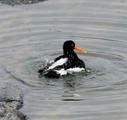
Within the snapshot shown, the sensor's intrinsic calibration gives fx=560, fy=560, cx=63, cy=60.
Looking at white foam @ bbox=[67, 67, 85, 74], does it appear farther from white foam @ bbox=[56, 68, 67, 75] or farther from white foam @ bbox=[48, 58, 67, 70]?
white foam @ bbox=[48, 58, 67, 70]

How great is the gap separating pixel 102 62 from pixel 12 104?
423cm

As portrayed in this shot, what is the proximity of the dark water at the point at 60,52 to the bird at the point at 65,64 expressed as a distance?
21 centimetres

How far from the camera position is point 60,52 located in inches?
629

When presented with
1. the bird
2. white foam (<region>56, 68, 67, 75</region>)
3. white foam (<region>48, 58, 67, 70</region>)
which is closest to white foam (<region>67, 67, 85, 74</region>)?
the bird

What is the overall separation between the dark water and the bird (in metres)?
0.21

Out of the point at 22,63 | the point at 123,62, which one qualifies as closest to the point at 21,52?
the point at 22,63

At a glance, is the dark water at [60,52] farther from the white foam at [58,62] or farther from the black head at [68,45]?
the black head at [68,45]

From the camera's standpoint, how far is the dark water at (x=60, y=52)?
12.2 metres

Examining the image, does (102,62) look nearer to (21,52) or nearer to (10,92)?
(21,52)

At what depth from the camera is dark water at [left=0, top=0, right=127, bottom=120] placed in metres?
12.2

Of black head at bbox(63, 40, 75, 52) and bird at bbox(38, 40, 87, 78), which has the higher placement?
black head at bbox(63, 40, 75, 52)

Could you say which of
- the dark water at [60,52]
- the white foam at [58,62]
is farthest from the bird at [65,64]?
the dark water at [60,52]

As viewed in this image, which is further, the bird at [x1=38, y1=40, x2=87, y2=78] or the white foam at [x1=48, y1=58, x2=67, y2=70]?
the white foam at [x1=48, y1=58, x2=67, y2=70]

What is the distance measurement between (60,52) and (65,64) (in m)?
1.30
